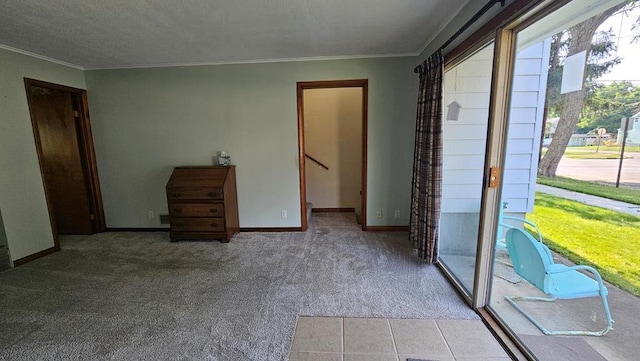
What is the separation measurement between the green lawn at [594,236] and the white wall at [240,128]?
5.76 ft

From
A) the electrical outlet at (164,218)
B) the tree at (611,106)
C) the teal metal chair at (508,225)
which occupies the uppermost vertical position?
the tree at (611,106)

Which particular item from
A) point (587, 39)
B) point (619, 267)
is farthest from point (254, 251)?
point (587, 39)

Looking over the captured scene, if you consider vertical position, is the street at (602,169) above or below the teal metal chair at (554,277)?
above

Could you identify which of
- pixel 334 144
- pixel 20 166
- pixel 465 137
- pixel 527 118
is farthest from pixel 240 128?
pixel 527 118

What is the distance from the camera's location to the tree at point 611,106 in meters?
1.15

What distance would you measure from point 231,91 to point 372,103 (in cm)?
187

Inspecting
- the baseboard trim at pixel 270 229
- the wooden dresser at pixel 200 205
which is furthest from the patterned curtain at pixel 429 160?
the wooden dresser at pixel 200 205

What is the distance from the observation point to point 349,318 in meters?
1.83

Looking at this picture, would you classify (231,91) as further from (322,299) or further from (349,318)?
(349,318)

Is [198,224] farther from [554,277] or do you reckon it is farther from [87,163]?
[554,277]

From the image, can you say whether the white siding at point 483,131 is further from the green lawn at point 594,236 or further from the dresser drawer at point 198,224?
the dresser drawer at point 198,224

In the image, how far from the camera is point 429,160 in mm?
2381

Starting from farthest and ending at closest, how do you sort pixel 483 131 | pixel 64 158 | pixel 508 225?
pixel 64 158 < pixel 483 131 < pixel 508 225

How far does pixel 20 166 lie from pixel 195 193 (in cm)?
180
